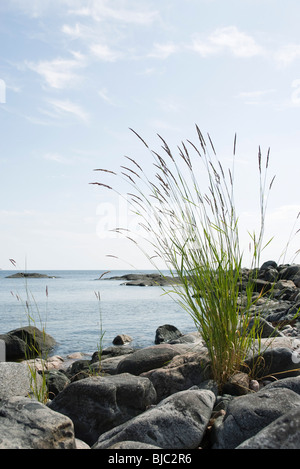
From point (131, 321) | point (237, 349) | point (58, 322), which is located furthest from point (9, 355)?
point (237, 349)

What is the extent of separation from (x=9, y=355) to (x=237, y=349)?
19.9 feet

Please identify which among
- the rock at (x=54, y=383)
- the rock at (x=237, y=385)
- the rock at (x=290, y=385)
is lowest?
the rock at (x=54, y=383)

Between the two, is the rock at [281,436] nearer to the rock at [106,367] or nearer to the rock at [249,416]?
the rock at [249,416]

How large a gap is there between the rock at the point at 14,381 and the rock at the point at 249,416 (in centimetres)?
190

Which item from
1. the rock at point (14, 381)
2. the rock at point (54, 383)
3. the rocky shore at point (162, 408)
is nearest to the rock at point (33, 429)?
the rocky shore at point (162, 408)

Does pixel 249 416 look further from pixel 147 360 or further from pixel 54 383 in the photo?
pixel 54 383

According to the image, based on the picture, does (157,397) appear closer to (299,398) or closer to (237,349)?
(237,349)

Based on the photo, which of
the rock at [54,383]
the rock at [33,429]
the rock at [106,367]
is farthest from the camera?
the rock at [106,367]

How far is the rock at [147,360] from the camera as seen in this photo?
3.99 meters

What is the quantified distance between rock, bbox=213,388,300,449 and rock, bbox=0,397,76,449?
811 mm

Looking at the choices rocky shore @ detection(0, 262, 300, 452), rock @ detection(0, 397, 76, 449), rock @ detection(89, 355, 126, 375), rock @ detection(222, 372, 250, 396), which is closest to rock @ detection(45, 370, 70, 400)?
rocky shore @ detection(0, 262, 300, 452)

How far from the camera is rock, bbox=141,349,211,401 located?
11.1 feet

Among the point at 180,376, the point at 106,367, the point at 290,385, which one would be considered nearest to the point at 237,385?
the point at 290,385

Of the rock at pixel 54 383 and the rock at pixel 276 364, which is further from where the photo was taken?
the rock at pixel 54 383
